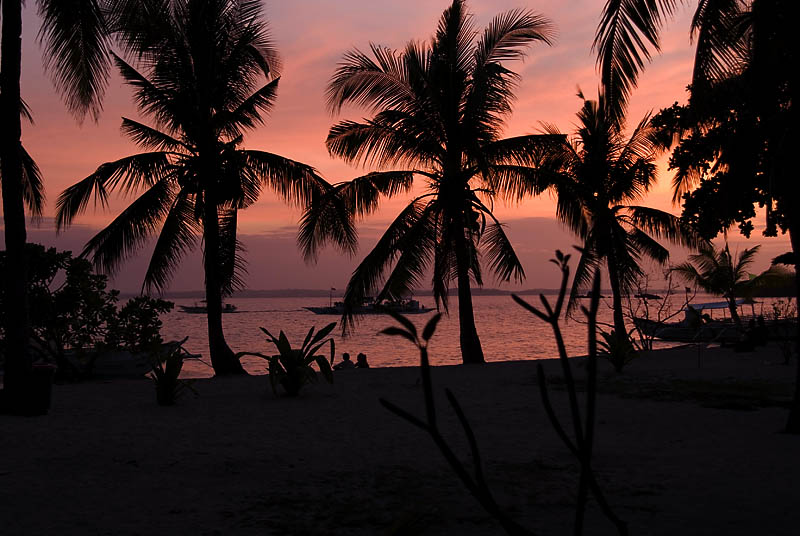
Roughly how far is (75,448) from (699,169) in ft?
43.8

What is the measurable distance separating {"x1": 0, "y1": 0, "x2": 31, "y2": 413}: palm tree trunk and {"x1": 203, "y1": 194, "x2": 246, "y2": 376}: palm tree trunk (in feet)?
18.4

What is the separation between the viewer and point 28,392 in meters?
8.23

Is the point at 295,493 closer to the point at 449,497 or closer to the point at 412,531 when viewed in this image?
the point at 449,497

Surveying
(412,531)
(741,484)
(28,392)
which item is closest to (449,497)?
(741,484)

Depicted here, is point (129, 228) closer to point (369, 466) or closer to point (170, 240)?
point (170, 240)

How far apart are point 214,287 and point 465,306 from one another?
5.87m

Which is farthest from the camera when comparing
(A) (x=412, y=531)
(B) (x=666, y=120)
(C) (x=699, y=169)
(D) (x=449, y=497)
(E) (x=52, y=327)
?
(B) (x=666, y=120)

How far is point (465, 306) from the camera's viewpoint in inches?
624

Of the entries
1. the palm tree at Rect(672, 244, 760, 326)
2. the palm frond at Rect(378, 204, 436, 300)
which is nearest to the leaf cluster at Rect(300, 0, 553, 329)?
the palm frond at Rect(378, 204, 436, 300)

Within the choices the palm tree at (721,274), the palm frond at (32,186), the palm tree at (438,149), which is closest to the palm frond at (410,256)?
the palm tree at (438,149)

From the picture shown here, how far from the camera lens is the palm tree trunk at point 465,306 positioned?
15297 millimetres

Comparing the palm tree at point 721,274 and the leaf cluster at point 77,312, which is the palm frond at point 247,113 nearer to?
the leaf cluster at point 77,312

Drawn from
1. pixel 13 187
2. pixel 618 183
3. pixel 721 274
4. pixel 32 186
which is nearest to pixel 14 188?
pixel 13 187

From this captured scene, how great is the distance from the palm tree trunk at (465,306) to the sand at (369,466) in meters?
5.54
